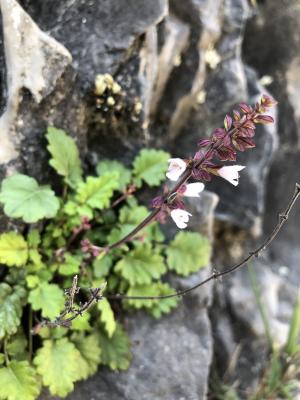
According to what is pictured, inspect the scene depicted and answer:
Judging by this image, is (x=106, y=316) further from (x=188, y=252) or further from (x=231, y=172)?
(x=231, y=172)

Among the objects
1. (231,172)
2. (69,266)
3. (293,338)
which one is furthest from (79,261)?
(293,338)

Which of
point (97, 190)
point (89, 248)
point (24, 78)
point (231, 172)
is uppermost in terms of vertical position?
point (24, 78)

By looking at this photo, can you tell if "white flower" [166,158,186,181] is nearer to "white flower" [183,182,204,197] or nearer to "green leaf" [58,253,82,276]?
"white flower" [183,182,204,197]

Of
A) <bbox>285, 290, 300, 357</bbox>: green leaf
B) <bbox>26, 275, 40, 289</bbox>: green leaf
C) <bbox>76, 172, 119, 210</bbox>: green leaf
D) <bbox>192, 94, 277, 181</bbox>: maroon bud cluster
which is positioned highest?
<bbox>192, 94, 277, 181</bbox>: maroon bud cluster

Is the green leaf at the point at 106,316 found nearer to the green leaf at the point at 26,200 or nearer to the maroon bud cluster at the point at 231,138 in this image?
the green leaf at the point at 26,200

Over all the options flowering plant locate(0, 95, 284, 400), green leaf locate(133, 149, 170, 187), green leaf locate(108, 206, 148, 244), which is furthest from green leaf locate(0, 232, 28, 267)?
green leaf locate(133, 149, 170, 187)

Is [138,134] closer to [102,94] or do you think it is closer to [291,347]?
[102,94]
